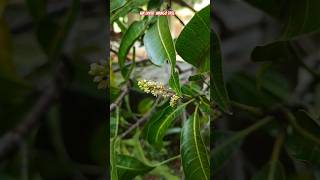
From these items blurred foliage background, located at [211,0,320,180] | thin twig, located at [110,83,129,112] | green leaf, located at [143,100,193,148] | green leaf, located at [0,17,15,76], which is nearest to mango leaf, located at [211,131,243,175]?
blurred foliage background, located at [211,0,320,180]

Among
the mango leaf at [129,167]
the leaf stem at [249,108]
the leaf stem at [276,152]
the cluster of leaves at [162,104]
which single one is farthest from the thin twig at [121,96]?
the leaf stem at [276,152]

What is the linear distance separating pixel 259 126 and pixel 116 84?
1.01ft

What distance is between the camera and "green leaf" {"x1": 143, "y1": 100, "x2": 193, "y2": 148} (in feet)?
3.38

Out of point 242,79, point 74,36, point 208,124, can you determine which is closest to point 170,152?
point 208,124

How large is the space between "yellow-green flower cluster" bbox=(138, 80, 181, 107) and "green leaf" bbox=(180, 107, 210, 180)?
0.05 meters

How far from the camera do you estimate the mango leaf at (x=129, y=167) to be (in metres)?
1.06

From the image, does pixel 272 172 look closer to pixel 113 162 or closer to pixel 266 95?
pixel 266 95

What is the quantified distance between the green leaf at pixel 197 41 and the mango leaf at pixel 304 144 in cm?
21

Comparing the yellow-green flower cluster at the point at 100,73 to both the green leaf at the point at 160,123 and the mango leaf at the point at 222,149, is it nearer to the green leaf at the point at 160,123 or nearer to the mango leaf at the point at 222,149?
the green leaf at the point at 160,123

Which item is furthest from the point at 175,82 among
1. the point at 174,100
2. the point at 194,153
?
the point at 194,153

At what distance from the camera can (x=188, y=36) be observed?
0.97 meters

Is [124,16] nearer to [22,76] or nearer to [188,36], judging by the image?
[188,36]

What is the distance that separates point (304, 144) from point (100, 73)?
43 centimetres

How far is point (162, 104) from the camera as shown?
105cm
